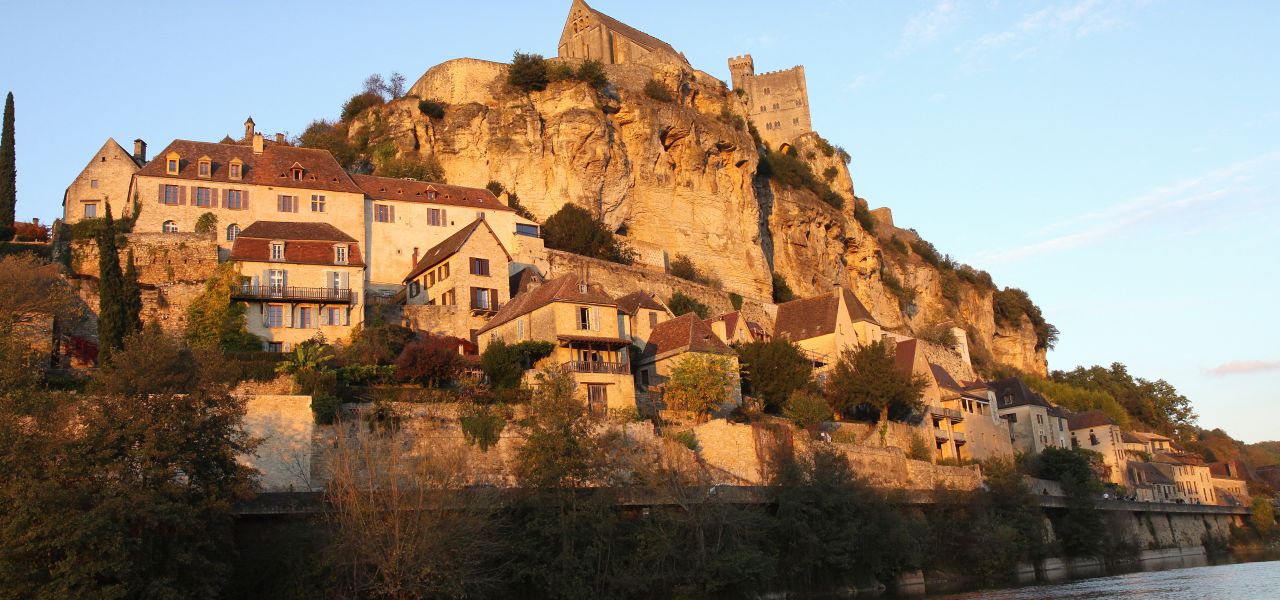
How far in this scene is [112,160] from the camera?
1944 inches

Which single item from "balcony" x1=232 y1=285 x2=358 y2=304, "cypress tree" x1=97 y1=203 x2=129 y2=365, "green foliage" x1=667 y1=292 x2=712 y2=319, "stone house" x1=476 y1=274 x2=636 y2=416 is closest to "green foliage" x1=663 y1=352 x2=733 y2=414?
"stone house" x1=476 y1=274 x2=636 y2=416

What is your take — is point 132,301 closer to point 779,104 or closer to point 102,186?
point 102,186

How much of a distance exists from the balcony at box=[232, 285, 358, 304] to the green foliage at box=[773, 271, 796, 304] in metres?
34.0

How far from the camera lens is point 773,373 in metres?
45.9

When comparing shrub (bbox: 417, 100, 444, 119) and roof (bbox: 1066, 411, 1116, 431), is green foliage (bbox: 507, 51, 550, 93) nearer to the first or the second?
shrub (bbox: 417, 100, 444, 119)

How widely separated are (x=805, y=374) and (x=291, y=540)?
25570 millimetres

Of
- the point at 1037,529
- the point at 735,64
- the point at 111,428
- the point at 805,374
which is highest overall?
the point at 735,64

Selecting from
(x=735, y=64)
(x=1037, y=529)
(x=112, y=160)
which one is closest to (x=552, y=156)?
(x=112, y=160)

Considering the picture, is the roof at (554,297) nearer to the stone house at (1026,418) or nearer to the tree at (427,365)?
the tree at (427,365)

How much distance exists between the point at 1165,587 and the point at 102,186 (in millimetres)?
46949

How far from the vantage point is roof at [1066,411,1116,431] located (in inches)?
2756

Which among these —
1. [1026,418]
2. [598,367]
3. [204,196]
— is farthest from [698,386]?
[1026,418]

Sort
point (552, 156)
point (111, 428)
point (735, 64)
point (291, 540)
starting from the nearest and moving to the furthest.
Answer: point (111, 428) < point (291, 540) < point (552, 156) < point (735, 64)

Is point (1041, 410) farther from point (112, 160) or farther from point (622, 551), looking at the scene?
point (112, 160)
